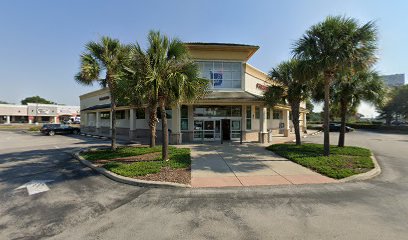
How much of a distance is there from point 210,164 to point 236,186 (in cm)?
326

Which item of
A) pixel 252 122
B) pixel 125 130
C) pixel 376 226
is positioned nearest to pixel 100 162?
pixel 376 226

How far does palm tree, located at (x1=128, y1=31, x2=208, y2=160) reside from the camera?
32.1ft

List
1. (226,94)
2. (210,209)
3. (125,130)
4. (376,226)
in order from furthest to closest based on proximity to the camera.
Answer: (125,130)
(226,94)
(210,209)
(376,226)

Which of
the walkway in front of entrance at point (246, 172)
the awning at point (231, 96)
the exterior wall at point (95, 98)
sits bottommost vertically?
the walkway in front of entrance at point (246, 172)

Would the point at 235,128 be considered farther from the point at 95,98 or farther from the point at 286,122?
the point at 95,98

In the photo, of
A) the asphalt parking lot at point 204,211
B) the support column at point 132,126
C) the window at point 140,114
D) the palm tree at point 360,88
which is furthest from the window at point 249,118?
the asphalt parking lot at point 204,211

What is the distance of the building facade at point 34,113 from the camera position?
71.4 metres

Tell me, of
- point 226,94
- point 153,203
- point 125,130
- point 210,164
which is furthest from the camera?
point 125,130

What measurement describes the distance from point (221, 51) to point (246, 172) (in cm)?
1300

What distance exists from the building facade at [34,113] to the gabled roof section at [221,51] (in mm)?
78996

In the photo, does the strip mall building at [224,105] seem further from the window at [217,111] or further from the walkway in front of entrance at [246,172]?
the walkway in front of entrance at [246,172]

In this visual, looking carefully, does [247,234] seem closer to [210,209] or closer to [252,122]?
[210,209]

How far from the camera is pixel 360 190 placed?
23.6 ft

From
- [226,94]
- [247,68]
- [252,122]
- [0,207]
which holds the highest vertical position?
[247,68]
